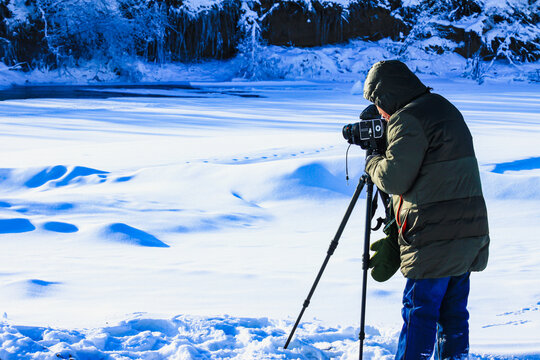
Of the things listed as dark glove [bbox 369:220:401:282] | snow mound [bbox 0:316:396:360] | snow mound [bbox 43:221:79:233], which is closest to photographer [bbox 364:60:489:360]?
dark glove [bbox 369:220:401:282]

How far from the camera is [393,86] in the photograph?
6.77ft

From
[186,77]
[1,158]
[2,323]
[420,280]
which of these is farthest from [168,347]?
[186,77]

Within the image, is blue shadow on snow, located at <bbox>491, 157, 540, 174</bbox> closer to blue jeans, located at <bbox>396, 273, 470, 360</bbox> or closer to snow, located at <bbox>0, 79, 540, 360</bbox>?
snow, located at <bbox>0, 79, 540, 360</bbox>

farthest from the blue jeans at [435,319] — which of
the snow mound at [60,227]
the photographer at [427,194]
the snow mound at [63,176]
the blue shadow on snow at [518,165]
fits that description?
the blue shadow on snow at [518,165]

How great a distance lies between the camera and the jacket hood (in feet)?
6.75

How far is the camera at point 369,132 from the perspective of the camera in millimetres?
2227

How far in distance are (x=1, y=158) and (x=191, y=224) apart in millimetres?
3542

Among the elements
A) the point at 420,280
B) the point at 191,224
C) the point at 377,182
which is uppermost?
the point at 377,182

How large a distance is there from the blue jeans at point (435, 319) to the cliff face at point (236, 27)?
68.7 ft

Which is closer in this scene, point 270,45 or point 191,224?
point 191,224

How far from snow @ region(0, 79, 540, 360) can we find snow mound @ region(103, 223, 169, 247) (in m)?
0.01

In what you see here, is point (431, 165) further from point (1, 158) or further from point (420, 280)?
point (1, 158)

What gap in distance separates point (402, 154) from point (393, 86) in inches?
9.6

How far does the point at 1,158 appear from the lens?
7445mm
